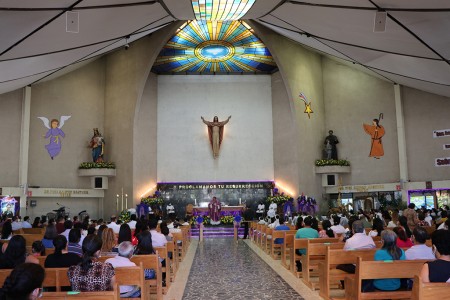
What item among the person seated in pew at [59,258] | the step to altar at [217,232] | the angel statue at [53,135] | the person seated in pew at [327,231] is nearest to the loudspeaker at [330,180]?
the step to altar at [217,232]

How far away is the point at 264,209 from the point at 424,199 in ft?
22.6

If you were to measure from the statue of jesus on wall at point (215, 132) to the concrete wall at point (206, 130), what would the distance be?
16.1 inches

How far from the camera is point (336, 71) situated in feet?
69.1

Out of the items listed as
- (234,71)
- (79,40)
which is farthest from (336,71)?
(79,40)

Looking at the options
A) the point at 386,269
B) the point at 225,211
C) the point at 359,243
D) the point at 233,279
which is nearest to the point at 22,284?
the point at 386,269

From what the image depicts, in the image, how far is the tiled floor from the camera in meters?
6.25

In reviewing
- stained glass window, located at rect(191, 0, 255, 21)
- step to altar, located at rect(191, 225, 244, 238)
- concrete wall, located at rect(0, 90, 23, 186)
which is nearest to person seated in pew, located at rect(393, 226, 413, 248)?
stained glass window, located at rect(191, 0, 255, 21)

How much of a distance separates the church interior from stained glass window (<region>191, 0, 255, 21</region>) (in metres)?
0.06

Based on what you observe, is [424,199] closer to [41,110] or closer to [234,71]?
[234,71]

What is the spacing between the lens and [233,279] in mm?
7414

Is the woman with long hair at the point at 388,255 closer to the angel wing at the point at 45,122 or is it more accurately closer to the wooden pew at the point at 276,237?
the wooden pew at the point at 276,237

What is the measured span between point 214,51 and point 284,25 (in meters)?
7.32

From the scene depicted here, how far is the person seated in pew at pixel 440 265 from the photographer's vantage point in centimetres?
332

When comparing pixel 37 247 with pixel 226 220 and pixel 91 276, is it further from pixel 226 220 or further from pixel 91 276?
pixel 226 220
